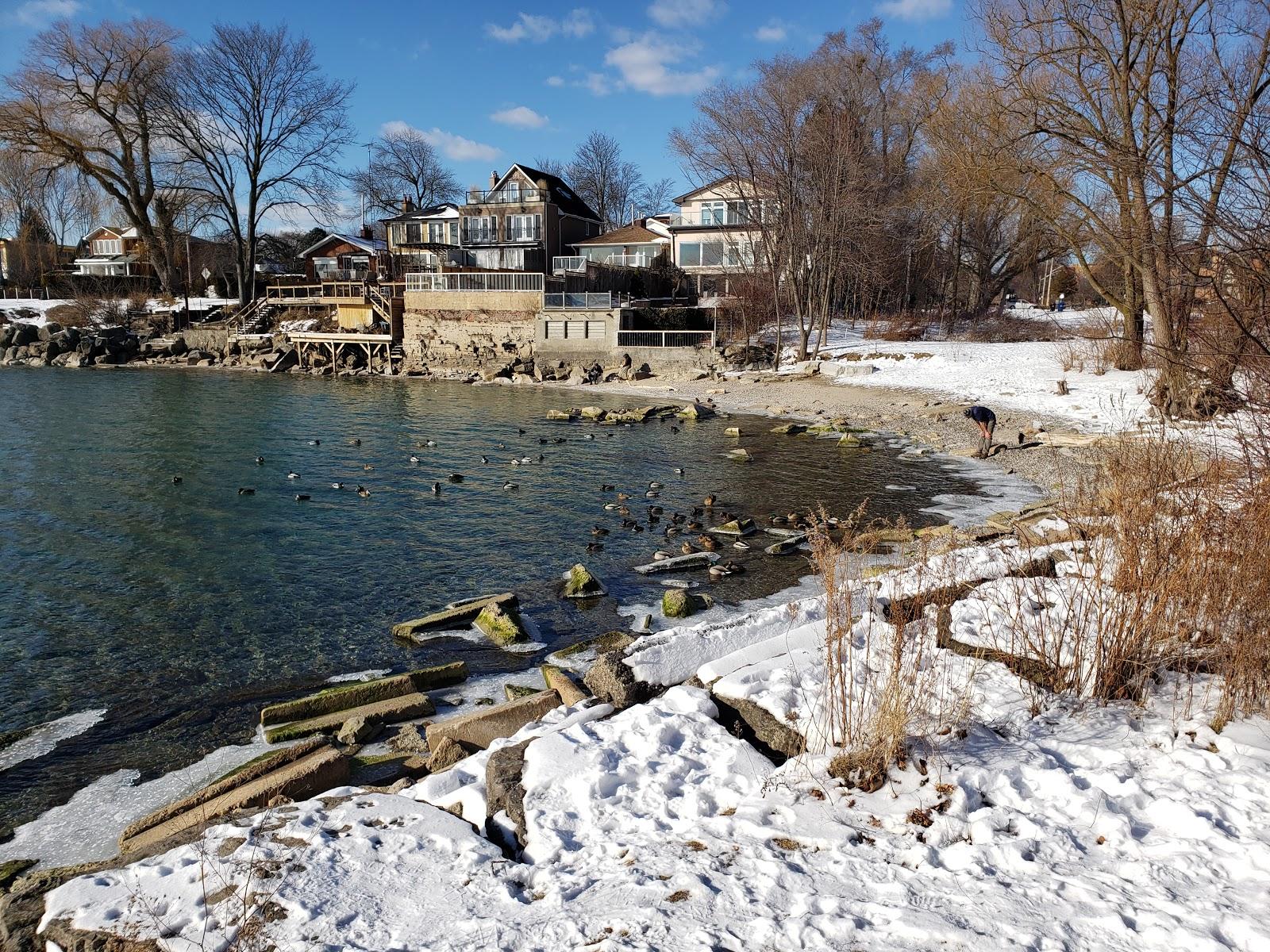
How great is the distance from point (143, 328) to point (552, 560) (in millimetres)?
55189

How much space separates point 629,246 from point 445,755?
52.7 meters

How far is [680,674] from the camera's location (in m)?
6.43

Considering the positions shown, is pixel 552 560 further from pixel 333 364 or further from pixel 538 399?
pixel 333 364

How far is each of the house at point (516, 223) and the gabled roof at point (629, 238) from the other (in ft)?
6.03

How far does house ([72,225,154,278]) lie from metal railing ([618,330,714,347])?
162ft

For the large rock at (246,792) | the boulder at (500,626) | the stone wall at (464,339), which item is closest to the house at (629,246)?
the stone wall at (464,339)

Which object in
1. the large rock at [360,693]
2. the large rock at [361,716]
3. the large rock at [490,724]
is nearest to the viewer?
the large rock at [490,724]

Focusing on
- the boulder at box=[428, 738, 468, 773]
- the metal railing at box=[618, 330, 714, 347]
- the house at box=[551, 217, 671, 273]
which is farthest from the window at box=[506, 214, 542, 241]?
the boulder at box=[428, 738, 468, 773]

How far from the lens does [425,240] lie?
61375 millimetres

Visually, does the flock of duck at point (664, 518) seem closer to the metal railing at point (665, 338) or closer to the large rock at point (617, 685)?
the large rock at point (617, 685)

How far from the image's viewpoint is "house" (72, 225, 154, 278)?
69.8 metres

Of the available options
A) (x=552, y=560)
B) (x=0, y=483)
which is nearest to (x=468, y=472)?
(x=552, y=560)

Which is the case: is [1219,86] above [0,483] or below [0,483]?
above

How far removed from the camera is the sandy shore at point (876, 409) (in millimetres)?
17859
